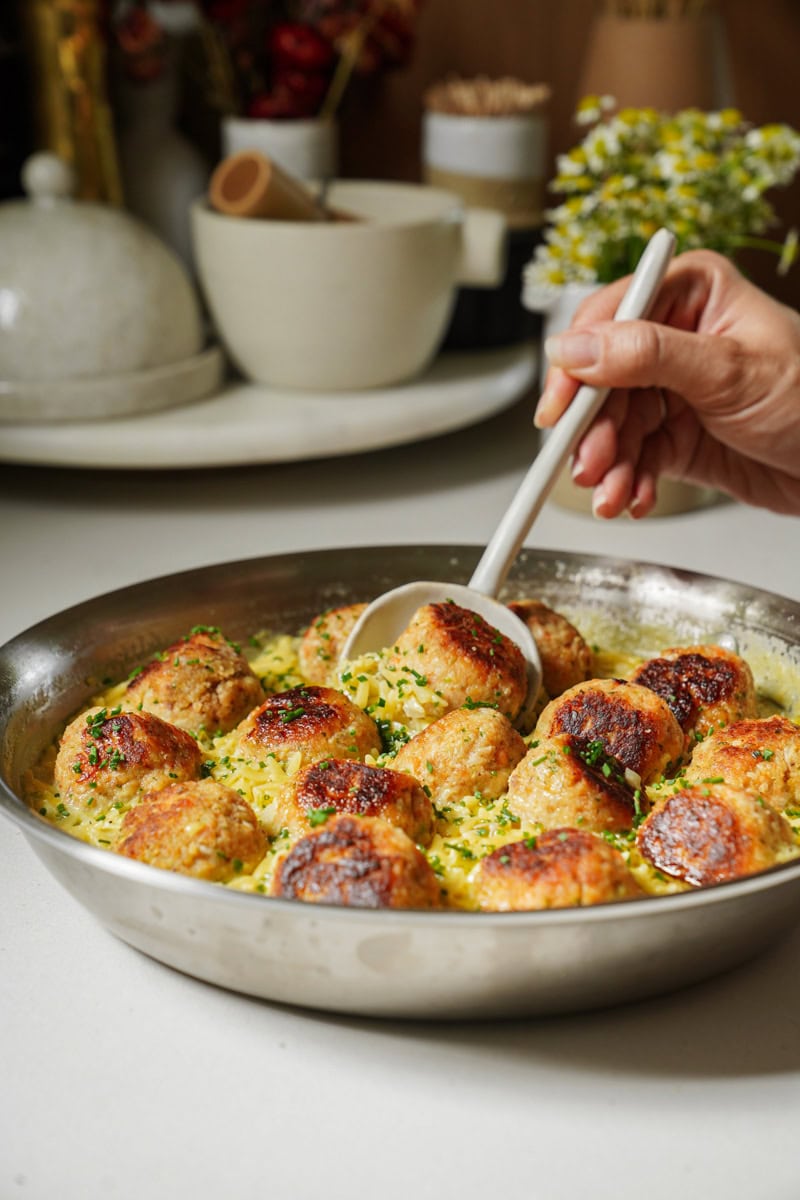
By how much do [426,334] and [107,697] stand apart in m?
1.14

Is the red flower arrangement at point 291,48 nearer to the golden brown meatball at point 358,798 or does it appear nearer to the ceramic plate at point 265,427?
the ceramic plate at point 265,427

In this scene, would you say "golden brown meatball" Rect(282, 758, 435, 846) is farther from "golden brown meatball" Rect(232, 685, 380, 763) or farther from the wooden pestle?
the wooden pestle

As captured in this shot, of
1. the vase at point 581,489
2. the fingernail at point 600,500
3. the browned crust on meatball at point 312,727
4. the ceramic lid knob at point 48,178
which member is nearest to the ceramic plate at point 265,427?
the vase at point 581,489

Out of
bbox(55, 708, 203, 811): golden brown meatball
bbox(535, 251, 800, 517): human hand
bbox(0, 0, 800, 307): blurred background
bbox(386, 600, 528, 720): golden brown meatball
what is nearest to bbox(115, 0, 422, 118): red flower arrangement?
bbox(0, 0, 800, 307): blurred background

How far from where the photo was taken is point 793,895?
0.96 m

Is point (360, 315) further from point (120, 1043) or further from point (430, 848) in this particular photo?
point (120, 1043)

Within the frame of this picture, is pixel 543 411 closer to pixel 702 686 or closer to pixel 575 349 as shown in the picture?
pixel 575 349

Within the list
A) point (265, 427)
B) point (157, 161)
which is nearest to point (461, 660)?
point (265, 427)

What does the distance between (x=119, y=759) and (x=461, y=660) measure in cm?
33

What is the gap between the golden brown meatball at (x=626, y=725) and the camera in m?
1.22

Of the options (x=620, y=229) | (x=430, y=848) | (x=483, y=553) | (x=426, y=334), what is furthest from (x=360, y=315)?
(x=430, y=848)

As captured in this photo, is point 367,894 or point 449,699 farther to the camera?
point 449,699

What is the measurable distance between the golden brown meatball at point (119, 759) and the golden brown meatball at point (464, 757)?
0.20m

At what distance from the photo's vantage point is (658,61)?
8.41 ft
